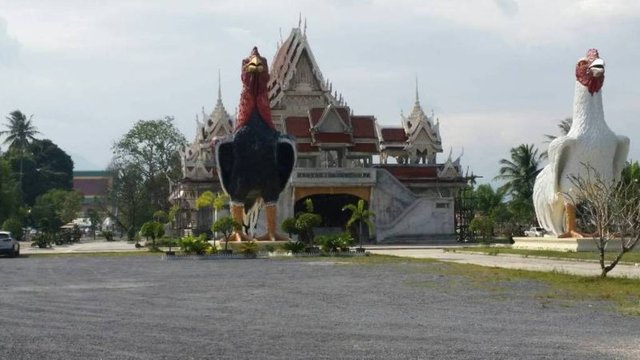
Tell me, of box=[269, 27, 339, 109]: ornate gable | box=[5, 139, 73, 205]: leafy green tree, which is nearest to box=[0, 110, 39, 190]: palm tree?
box=[5, 139, 73, 205]: leafy green tree

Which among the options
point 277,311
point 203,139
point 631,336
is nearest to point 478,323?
point 631,336

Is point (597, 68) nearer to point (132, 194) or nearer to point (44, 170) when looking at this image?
point (132, 194)

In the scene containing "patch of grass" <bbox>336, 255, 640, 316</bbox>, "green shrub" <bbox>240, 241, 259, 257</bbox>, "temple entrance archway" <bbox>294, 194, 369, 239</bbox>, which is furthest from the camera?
"temple entrance archway" <bbox>294, 194, 369, 239</bbox>

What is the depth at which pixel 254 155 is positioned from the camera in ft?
130

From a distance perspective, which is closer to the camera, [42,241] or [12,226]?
[42,241]

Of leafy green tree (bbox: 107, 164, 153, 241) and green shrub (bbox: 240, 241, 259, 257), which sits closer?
green shrub (bbox: 240, 241, 259, 257)

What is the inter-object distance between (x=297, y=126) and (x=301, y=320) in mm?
44006

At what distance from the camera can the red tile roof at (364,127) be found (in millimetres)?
57781

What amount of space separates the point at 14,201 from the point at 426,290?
57.2m

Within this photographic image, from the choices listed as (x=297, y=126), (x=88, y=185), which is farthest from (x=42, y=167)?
(x=297, y=126)

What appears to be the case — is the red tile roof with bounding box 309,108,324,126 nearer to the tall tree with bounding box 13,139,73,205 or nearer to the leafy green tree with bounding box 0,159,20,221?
the leafy green tree with bounding box 0,159,20,221

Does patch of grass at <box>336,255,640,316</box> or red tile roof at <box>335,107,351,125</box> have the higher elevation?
red tile roof at <box>335,107,351,125</box>

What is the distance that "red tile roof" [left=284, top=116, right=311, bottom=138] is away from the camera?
56.3 meters

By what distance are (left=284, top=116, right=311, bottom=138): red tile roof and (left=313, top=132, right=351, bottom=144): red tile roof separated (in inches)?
28.9
